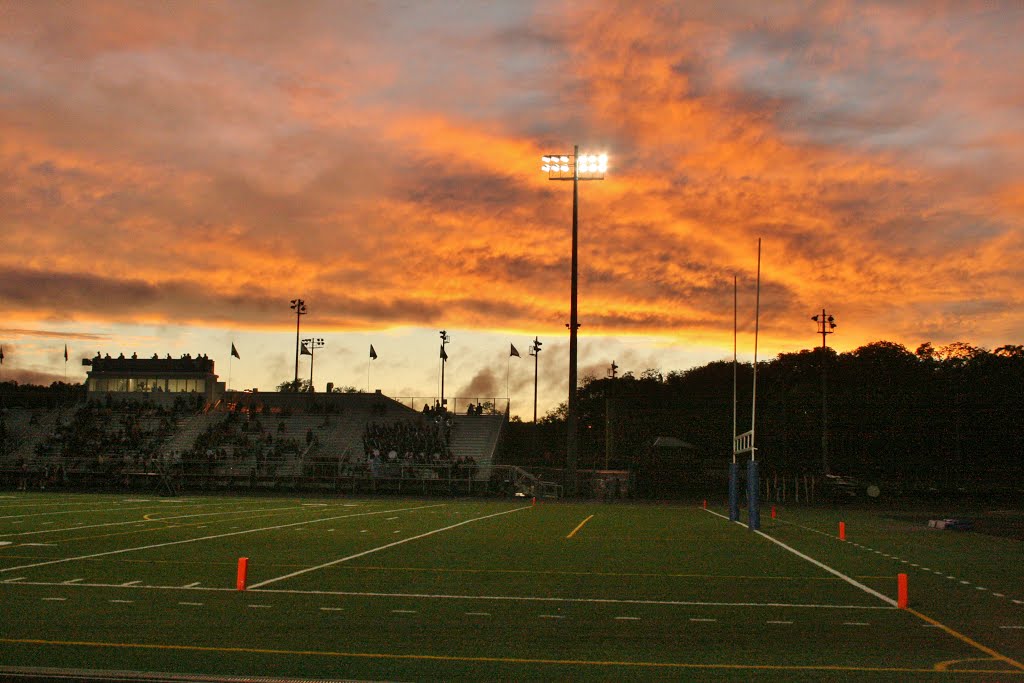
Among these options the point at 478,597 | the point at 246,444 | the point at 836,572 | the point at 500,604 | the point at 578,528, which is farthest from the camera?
the point at 246,444

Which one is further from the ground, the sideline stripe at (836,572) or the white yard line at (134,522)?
the sideline stripe at (836,572)

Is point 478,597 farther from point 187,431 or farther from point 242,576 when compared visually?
point 187,431

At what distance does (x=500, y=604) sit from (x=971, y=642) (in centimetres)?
538

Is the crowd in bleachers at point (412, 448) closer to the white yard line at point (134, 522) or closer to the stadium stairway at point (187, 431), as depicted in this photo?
the stadium stairway at point (187, 431)

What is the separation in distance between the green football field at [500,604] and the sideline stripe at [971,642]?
1.4 inches

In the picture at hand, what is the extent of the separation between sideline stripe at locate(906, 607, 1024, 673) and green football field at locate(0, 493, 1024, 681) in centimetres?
3

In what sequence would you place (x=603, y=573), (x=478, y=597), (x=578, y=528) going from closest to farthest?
1. (x=478, y=597)
2. (x=603, y=573)
3. (x=578, y=528)

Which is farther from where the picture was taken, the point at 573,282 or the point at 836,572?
the point at 573,282

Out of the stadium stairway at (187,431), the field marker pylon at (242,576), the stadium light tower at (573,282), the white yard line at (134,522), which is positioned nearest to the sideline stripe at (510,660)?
the field marker pylon at (242,576)

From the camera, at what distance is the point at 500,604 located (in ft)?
41.8

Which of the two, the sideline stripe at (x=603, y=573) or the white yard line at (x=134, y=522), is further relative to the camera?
the white yard line at (x=134, y=522)

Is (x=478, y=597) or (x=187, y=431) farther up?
(x=187, y=431)

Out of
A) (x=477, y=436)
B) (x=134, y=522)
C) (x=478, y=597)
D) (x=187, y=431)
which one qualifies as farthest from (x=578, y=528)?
(x=187, y=431)

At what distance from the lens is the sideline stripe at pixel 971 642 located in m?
9.44
